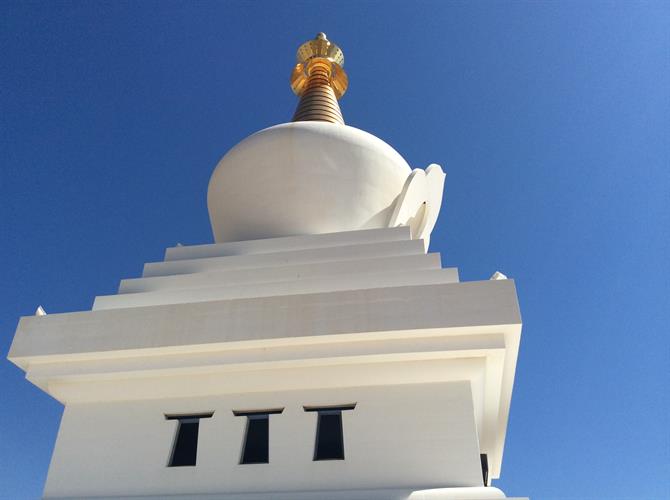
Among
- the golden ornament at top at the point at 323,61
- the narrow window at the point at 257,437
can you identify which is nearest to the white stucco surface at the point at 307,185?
the narrow window at the point at 257,437

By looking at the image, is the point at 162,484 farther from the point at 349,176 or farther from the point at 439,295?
the point at 349,176

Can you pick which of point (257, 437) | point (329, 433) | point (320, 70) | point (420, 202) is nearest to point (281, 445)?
point (257, 437)

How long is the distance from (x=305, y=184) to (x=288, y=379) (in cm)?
382

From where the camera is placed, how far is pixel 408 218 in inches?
408

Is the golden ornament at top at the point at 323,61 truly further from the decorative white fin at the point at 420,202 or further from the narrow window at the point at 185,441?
the narrow window at the point at 185,441

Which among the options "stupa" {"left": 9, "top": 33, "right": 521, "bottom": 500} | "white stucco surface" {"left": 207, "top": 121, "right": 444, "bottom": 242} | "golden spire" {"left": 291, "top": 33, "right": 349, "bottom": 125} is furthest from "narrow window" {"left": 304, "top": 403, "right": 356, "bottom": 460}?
"golden spire" {"left": 291, "top": 33, "right": 349, "bottom": 125}

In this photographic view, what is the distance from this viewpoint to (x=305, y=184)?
9.80m

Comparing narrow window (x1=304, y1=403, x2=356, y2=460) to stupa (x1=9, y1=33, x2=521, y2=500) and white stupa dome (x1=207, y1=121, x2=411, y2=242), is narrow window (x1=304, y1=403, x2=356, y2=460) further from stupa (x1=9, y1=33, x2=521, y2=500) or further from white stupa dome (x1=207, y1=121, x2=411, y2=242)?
white stupa dome (x1=207, y1=121, x2=411, y2=242)

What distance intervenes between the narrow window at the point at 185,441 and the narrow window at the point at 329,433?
1.42m

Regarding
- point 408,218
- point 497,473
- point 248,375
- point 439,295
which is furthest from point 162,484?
point 497,473

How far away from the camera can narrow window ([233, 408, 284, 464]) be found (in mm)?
6750

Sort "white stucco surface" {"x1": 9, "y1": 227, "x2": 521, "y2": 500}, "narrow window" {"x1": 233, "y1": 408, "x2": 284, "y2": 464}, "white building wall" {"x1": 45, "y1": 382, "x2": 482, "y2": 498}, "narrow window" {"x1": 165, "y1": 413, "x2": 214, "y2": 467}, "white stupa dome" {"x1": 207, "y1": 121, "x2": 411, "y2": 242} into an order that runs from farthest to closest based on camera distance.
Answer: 1. "white stupa dome" {"x1": 207, "y1": 121, "x2": 411, "y2": 242}
2. "narrow window" {"x1": 165, "y1": 413, "x2": 214, "y2": 467}
3. "narrow window" {"x1": 233, "y1": 408, "x2": 284, "y2": 464}
4. "white stucco surface" {"x1": 9, "y1": 227, "x2": 521, "y2": 500}
5. "white building wall" {"x1": 45, "y1": 382, "x2": 482, "y2": 498}

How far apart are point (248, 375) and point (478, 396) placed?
3.01m

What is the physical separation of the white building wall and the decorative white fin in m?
3.46
